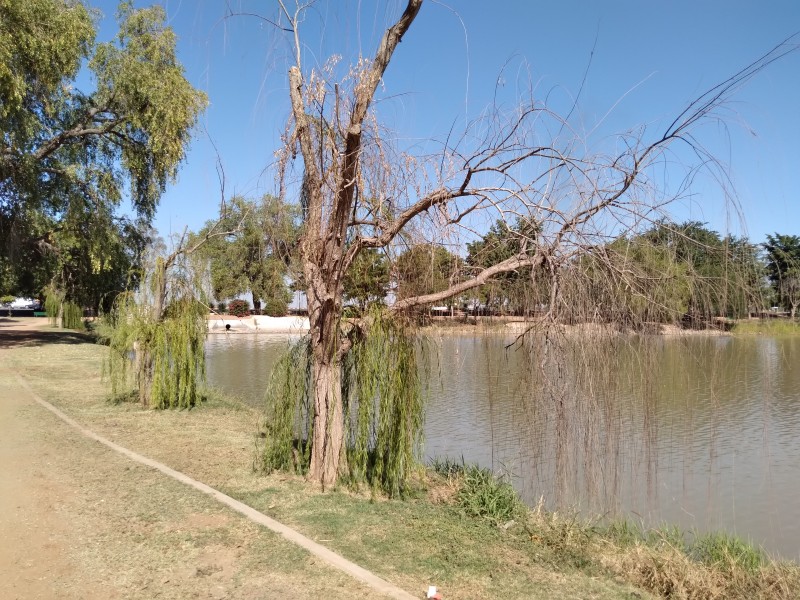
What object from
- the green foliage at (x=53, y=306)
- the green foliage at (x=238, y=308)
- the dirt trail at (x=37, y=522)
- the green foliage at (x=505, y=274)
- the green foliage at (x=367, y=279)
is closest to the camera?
the dirt trail at (x=37, y=522)

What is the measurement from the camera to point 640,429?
27.8 ft

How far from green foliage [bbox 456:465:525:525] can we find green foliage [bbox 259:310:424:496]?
2.24 ft

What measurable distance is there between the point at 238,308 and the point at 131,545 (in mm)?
48133

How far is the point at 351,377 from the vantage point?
7.65m

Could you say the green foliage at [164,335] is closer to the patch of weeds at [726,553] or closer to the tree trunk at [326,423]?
the tree trunk at [326,423]

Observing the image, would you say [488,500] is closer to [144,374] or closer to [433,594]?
[433,594]

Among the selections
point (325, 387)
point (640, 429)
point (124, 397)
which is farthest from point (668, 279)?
point (124, 397)

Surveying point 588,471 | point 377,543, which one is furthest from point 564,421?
point 377,543

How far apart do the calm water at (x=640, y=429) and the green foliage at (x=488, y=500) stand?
42 centimetres

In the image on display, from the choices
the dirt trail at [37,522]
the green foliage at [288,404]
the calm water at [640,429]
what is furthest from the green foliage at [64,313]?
the green foliage at [288,404]

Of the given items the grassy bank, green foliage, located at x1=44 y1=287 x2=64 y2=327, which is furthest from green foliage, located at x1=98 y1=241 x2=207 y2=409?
green foliage, located at x1=44 y1=287 x2=64 y2=327

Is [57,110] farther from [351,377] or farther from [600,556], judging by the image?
[600,556]

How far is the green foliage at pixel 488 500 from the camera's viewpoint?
6914 mm

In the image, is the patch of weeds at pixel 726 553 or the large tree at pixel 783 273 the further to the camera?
the patch of weeds at pixel 726 553
